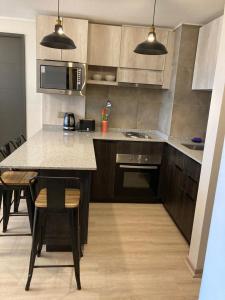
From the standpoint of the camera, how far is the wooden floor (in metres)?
1.86

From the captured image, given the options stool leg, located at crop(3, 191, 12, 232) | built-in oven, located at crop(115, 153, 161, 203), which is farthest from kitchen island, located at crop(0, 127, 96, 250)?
built-in oven, located at crop(115, 153, 161, 203)

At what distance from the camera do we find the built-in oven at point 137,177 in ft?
10.9

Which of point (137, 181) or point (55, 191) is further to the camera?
point (137, 181)

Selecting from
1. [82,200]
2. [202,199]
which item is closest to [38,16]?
[82,200]

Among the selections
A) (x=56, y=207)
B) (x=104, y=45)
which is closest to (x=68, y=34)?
(x=104, y=45)

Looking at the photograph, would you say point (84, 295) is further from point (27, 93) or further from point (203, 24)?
point (203, 24)

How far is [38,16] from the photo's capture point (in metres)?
3.05

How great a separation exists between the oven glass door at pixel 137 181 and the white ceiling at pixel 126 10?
6.27 feet

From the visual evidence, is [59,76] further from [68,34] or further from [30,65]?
[30,65]

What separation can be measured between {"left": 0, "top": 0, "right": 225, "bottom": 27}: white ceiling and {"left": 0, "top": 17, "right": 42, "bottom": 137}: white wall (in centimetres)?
16

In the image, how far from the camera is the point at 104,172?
333 cm

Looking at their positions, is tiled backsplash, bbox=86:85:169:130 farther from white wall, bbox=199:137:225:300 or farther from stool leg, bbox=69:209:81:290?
white wall, bbox=199:137:225:300

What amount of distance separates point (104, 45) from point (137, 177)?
74.1 inches

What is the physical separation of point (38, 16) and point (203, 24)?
6.90 feet
